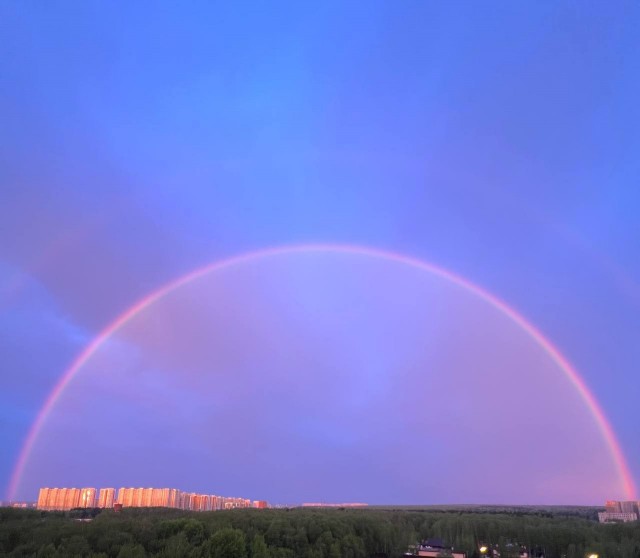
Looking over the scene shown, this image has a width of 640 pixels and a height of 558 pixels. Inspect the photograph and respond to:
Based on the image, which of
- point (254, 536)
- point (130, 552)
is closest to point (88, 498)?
point (254, 536)

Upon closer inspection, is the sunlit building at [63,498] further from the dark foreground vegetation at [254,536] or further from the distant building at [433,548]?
the distant building at [433,548]

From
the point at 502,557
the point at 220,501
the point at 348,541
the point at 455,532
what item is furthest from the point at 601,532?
the point at 220,501

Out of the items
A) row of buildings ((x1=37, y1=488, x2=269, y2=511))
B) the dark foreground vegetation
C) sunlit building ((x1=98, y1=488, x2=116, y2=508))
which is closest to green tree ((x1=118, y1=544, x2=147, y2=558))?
the dark foreground vegetation

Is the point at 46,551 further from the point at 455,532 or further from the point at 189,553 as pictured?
the point at 455,532

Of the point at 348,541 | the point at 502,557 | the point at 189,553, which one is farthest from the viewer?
the point at 502,557

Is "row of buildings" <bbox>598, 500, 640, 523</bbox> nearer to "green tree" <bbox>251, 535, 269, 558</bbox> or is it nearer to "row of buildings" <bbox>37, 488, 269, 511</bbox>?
"row of buildings" <bbox>37, 488, 269, 511</bbox>

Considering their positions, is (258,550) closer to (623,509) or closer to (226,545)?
(226,545)
